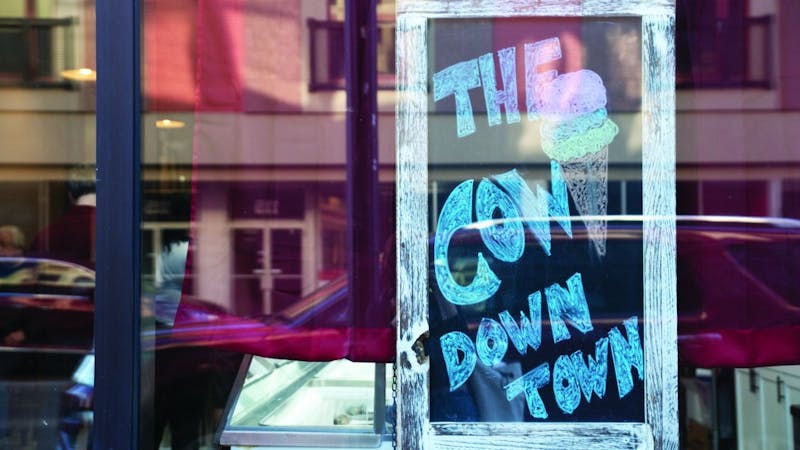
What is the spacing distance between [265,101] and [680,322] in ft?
5.47

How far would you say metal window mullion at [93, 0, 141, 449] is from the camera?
2822 millimetres

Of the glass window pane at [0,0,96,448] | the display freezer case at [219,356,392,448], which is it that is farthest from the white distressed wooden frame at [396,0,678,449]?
the glass window pane at [0,0,96,448]

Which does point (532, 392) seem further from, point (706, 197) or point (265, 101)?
point (265, 101)

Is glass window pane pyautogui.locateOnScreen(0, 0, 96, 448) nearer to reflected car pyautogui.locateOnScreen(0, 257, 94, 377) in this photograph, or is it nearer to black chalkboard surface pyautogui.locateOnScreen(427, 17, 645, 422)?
reflected car pyautogui.locateOnScreen(0, 257, 94, 377)

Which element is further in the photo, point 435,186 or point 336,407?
point 336,407

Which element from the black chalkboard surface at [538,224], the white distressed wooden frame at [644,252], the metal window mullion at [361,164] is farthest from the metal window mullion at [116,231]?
the black chalkboard surface at [538,224]

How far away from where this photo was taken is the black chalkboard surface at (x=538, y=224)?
9.00ft

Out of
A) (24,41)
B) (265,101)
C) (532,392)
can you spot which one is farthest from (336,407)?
(24,41)

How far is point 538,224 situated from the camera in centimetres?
276

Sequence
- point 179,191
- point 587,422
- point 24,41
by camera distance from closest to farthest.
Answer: point 587,422, point 179,191, point 24,41

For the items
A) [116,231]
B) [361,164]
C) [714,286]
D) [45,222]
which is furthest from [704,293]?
[45,222]

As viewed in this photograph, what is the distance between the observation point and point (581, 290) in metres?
2.75

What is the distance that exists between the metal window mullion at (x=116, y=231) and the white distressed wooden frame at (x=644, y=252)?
970 mm

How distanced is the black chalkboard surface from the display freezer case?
416 millimetres
